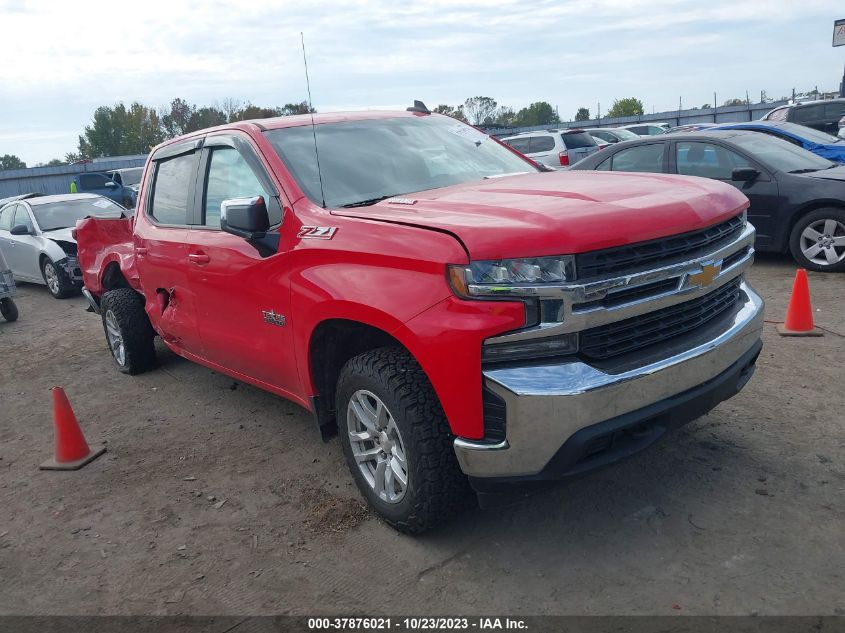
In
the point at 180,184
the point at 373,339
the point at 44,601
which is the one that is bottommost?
the point at 44,601

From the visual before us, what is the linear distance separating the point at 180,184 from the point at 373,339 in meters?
2.33

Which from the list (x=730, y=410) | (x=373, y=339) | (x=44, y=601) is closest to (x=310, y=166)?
(x=373, y=339)

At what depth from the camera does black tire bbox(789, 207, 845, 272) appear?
7.43 m

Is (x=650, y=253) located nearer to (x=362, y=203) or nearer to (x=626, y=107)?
(x=362, y=203)

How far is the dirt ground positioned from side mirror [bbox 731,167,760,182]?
3413 millimetres

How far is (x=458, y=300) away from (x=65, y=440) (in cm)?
316

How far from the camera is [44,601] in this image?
3146 mm

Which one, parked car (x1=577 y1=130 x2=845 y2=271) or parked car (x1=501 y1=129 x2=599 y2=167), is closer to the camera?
parked car (x1=577 y1=130 x2=845 y2=271)

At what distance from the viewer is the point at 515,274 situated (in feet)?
8.80

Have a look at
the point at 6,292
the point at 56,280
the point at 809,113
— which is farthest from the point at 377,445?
the point at 809,113

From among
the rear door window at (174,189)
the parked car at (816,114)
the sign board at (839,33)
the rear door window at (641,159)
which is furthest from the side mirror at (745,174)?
the sign board at (839,33)

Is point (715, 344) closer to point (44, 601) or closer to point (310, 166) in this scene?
point (310, 166)

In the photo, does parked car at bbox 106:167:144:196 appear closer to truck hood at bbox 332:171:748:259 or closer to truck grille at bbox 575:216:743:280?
truck hood at bbox 332:171:748:259

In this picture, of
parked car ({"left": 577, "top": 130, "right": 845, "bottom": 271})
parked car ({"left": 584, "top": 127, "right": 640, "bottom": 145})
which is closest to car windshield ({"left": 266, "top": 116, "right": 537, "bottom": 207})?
parked car ({"left": 577, "top": 130, "right": 845, "bottom": 271})
